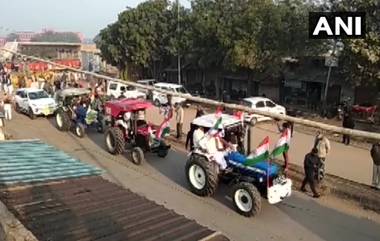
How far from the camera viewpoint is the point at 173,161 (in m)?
14.7

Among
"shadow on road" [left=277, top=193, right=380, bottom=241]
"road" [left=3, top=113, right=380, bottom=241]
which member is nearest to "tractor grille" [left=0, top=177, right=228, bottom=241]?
"road" [left=3, top=113, right=380, bottom=241]

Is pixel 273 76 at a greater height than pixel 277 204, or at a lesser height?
greater

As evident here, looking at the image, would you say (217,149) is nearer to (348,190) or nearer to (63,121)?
(348,190)

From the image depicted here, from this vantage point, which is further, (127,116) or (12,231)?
(127,116)

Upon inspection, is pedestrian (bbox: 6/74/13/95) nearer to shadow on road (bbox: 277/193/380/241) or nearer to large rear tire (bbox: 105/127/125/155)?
large rear tire (bbox: 105/127/125/155)

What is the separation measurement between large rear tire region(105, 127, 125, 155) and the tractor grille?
7.36 m

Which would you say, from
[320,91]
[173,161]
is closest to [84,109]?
[173,161]

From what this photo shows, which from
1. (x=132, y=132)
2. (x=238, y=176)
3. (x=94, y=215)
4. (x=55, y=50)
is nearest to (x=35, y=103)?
(x=132, y=132)

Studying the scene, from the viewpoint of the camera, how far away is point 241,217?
1017cm

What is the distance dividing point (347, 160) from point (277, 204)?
17.0 ft

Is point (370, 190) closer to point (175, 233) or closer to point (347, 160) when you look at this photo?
point (347, 160)

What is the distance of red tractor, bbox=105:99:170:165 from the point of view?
569 inches

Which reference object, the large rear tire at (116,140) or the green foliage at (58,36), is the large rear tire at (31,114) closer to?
the large rear tire at (116,140)

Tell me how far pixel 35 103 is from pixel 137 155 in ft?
32.4
